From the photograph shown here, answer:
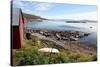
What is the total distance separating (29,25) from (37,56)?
339mm

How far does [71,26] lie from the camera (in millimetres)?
2182

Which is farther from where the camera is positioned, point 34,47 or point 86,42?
point 86,42

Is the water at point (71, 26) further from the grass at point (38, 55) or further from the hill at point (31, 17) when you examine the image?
the grass at point (38, 55)

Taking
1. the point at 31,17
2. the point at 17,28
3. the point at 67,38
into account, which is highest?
the point at 31,17

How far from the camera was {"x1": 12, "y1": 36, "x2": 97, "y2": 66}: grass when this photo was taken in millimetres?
1974

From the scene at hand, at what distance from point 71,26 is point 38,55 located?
50 cm

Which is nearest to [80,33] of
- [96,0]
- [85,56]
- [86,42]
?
[86,42]

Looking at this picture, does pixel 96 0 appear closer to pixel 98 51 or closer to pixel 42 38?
pixel 98 51

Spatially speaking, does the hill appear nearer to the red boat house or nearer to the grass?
the red boat house

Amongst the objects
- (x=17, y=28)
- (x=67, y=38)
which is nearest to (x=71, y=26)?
(x=67, y=38)

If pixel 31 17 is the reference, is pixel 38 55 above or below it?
below

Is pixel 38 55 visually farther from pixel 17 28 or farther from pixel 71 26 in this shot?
pixel 71 26
